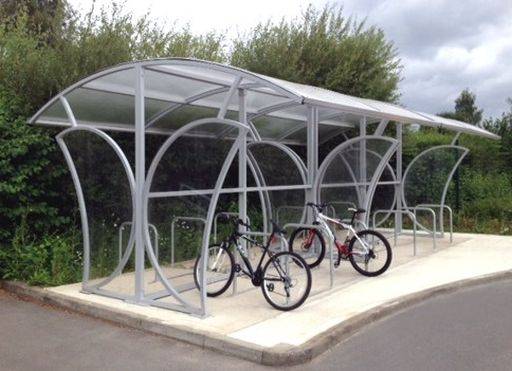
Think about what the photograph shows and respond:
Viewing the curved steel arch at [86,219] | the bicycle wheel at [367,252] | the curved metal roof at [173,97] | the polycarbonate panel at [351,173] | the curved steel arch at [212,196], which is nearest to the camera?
the curved steel arch at [212,196]

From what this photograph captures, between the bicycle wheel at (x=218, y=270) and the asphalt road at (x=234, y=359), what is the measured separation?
4.25 ft

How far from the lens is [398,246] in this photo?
1114 cm

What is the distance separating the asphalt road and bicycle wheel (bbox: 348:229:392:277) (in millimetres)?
1487

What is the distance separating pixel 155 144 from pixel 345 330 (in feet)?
15.7

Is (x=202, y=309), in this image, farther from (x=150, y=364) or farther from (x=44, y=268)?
(x=44, y=268)

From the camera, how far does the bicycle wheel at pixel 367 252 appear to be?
8227 millimetres

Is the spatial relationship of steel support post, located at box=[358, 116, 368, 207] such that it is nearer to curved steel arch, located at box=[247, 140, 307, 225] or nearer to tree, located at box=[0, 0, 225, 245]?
curved steel arch, located at box=[247, 140, 307, 225]

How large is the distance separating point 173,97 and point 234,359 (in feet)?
12.2

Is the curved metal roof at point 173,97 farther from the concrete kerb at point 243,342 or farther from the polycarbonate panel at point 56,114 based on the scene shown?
the concrete kerb at point 243,342

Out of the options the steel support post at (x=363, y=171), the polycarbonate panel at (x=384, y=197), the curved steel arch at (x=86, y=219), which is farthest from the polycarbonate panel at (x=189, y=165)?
the polycarbonate panel at (x=384, y=197)

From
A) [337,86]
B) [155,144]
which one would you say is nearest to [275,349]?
[155,144]

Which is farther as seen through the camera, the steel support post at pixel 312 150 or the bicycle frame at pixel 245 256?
the steel support post at pixel 312 150

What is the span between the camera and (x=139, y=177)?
21.5ft

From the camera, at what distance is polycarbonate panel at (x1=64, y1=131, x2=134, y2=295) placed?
7039 mm
